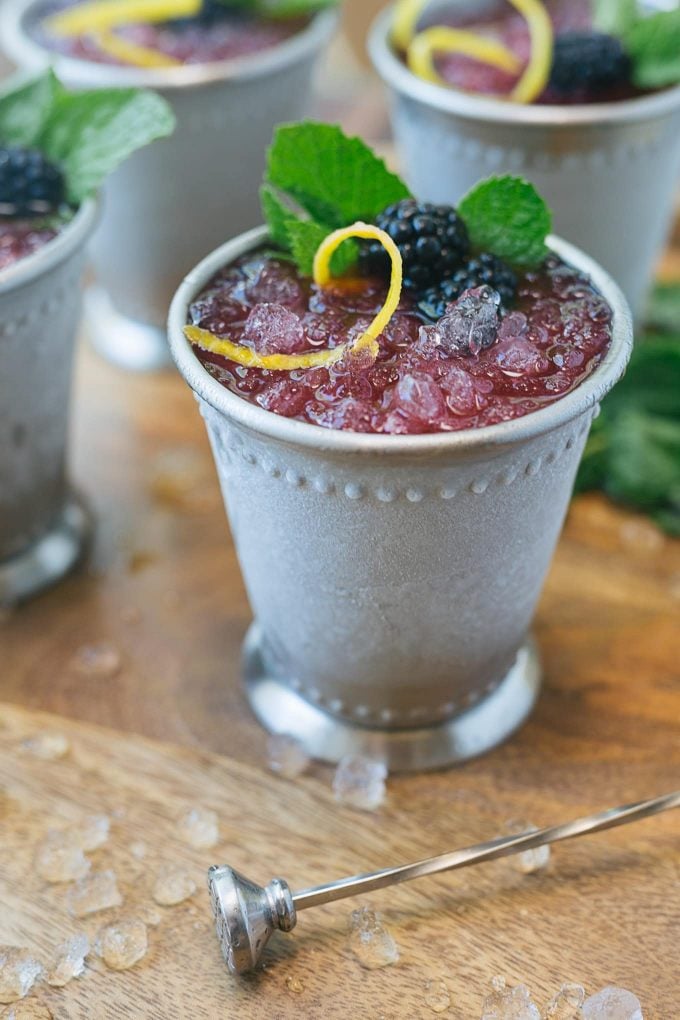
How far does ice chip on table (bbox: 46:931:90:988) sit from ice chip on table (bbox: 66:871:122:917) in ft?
0.08

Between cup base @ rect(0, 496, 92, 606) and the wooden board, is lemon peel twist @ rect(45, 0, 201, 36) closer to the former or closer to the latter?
cup base @ rect(0, 496, 92, 606)

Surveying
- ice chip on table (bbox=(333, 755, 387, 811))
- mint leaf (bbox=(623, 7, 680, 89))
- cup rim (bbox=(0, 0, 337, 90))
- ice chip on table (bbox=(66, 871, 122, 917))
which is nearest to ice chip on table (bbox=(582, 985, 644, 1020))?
ice chip on table (bbox=(333, 755, 387, 811))

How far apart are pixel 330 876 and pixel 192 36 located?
49.5 inches

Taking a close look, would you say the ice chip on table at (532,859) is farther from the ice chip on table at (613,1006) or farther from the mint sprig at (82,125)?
the mint sprig at (82,125)

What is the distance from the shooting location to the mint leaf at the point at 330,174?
1.13 metres

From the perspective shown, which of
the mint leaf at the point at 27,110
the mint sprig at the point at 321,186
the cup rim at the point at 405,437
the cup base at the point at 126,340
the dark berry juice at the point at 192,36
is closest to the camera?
the cup rim at the point at 405,437

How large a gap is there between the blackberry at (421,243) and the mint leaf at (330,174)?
0.17ft

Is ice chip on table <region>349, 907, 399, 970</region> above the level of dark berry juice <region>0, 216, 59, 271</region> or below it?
below

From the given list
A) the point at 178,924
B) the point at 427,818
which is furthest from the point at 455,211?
the point at 178,924

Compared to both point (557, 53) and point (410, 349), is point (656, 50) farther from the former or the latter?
point (410, 349)

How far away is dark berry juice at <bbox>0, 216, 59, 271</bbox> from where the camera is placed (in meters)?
1.26

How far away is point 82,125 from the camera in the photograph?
4.48 feet

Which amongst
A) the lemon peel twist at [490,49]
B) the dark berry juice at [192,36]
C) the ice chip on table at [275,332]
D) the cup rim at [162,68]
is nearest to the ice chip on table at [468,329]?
the ice chip on table at [275,332]

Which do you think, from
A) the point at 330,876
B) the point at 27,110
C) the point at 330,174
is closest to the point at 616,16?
the point at 330,174
